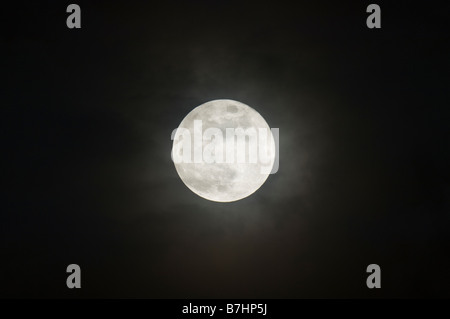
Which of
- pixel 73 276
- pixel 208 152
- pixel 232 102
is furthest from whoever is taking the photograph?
pixel 73 276

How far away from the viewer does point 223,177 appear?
488 centimetres

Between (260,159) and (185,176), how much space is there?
103 centimetres

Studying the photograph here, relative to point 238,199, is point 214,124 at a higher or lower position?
higher

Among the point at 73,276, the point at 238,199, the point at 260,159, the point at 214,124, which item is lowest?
the point at 73,276

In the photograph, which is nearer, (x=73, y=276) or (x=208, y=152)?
(x=208, y=152)

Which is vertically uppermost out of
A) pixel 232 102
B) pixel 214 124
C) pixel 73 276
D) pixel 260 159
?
pixel 232 102

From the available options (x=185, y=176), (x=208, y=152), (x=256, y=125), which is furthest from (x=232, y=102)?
(x=185, y=176)

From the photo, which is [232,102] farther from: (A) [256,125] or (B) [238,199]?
(B) [238,199]

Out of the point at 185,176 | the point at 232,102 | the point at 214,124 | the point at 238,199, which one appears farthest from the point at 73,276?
the point at 232,102

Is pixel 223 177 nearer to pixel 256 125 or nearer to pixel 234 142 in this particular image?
pixel 234 142

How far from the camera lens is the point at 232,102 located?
5.08 m

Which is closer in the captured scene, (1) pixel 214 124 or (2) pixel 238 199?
(1) pixel 214 124

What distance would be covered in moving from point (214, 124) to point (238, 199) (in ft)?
3.75

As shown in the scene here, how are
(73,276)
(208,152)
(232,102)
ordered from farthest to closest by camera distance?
(73,276), (232,102), (208,152)
